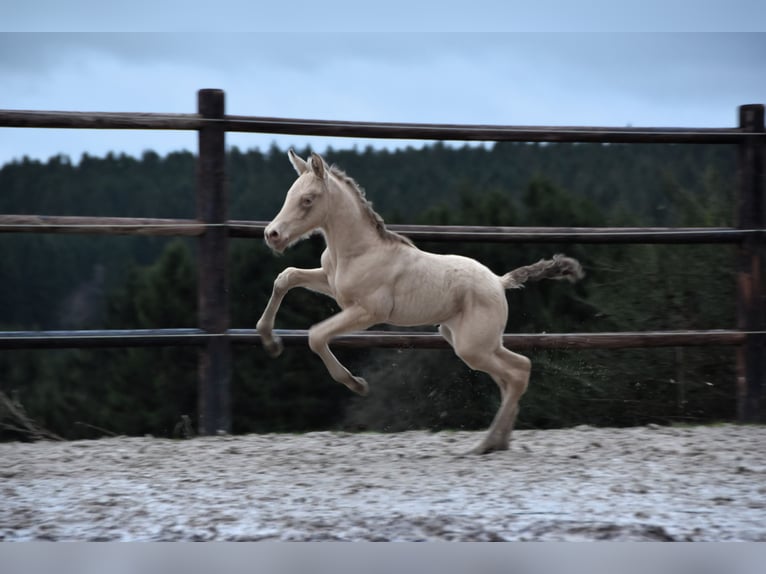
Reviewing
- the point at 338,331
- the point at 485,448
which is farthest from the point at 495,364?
the point at 338,331

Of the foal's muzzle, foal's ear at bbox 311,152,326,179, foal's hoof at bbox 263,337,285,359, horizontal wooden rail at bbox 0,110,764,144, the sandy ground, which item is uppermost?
horizontal wooden rail at bbox 0,110,764,144

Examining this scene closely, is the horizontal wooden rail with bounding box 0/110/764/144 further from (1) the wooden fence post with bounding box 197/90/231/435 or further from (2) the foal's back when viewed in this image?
(2) the foal's back

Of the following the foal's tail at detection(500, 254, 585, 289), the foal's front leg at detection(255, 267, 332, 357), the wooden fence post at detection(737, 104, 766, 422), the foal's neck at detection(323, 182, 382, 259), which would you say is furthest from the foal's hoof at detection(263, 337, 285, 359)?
the wooden fence post at detection(737, 104, 766, 422)

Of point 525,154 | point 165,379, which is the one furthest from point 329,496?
point 525,154

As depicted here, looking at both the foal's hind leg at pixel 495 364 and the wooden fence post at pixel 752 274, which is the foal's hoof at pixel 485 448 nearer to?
the foal's hind leg at pixel 495 364

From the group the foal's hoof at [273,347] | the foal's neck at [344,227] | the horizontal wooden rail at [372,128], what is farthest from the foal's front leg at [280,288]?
the horizontal wooden rail at [372,128]

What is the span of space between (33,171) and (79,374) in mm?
6377

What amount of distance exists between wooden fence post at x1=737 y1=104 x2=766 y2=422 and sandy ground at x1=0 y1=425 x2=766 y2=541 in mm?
772

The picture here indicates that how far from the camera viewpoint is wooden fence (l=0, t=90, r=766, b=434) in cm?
452

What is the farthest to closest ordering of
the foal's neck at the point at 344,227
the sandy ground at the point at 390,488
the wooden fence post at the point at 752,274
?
1. the wooden fence post at the point at 752,274
2. the foal's neck at the point at 344,227
3. the sandy ground at the point at 390,488

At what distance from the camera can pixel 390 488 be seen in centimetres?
328

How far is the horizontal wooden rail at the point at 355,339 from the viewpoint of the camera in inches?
177

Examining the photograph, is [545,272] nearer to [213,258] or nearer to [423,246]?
[213,258]

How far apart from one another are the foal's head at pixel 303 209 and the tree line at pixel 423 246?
125 cm
